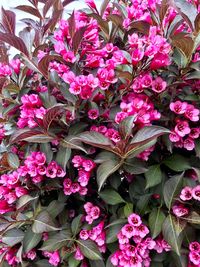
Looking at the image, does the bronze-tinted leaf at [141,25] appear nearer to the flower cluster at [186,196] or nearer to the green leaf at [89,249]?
the flower cluster at [186,196]

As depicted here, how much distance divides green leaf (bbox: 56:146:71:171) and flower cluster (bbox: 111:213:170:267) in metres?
0.23

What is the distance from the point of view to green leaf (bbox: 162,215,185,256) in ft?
3.22

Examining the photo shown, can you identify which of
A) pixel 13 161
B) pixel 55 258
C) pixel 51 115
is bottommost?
pixel 55 258

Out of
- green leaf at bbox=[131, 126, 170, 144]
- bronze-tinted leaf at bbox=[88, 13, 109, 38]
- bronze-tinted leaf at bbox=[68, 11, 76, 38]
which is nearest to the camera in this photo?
green leaf at bbox=[131, 126, 170, 144]

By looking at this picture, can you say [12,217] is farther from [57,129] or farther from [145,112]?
[145,112]

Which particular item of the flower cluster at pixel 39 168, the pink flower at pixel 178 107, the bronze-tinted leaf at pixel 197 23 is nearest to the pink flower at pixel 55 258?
the flower cluster at pixel 39 168

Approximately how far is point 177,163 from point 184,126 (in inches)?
4.5

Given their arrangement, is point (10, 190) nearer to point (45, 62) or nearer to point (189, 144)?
point (45, 62)

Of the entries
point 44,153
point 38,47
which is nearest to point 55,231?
point 44,153

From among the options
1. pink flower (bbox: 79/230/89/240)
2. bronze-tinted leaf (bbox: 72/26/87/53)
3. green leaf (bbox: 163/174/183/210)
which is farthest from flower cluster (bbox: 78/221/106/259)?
bronze-tinted leaf (bbox: 72/26/87/53)

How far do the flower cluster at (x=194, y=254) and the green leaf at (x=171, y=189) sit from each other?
0.14m

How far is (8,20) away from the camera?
1295 millimetres

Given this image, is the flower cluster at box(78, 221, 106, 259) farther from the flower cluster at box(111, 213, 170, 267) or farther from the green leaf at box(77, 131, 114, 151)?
the green leaf at box(77, 131, 114, 151)

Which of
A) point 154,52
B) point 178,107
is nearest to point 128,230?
point 178,107
